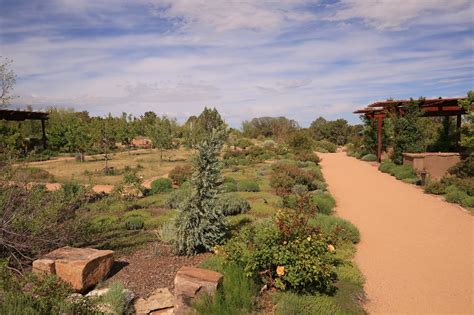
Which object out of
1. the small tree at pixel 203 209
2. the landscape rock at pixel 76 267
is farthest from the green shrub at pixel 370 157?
the landscape rock at pixel 76 267

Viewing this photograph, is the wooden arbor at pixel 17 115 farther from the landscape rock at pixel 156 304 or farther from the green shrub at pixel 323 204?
the landscape rock at pixel 156 304

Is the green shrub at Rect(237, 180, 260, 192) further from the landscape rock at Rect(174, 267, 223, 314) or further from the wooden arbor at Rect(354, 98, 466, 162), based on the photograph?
the wooden arbor at Rect(354, 98, 466, 162)

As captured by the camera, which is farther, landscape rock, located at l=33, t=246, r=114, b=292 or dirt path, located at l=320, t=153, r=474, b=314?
dirt path, located at l=320, t=153, r=474, b=314

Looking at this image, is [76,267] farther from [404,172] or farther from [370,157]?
[370,157]

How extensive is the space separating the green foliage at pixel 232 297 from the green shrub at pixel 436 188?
10057 millimetres

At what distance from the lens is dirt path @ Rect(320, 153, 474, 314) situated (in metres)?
5.07

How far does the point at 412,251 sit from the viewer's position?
22.6 feet

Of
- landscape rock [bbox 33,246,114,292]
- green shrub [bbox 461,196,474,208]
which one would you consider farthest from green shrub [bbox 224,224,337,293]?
green shrub [bbox 461,196,474,208]

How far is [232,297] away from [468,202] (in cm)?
930

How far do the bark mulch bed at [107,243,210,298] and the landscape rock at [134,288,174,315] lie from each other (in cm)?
23

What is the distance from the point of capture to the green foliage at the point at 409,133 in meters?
17.8

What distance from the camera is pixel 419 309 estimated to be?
190 inches

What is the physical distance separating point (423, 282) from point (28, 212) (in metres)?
6.81

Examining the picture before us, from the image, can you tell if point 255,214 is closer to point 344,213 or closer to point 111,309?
point 344,213
